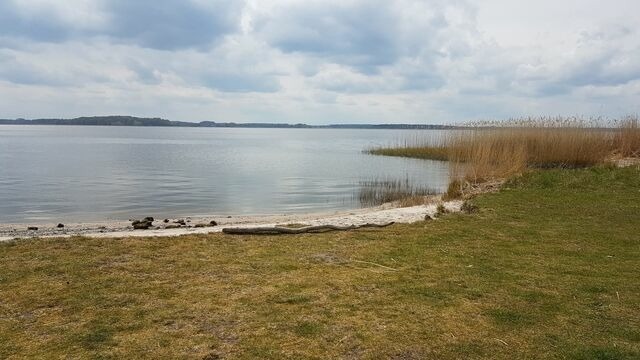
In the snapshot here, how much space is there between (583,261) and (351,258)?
2.74 meters

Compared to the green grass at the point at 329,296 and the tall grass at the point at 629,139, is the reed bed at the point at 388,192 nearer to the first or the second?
the tall grass at the point at 629,139

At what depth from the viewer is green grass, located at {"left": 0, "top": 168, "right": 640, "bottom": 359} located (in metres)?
3.78

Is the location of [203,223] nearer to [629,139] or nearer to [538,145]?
[538,145]

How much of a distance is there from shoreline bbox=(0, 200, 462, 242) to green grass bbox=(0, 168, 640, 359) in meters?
2.05

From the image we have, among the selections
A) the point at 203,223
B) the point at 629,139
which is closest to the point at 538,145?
the point at 629,139

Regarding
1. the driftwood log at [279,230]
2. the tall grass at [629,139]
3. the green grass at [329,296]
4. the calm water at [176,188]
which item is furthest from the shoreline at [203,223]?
the tall grass at [629,139]

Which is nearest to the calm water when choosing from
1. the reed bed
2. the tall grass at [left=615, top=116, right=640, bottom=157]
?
the reed bed

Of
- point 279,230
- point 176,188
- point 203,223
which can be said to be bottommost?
point 176,188

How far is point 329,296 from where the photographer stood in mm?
4855

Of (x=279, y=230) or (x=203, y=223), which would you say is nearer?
(x=279, y=230)

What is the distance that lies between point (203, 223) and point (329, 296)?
9141mm

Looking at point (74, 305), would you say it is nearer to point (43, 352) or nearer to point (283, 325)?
point (43, 352)

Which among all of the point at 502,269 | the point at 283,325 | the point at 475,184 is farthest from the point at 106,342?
the point at 475,184

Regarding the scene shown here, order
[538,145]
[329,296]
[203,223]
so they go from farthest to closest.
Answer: [538,145] → [203,223] → [329,296]
